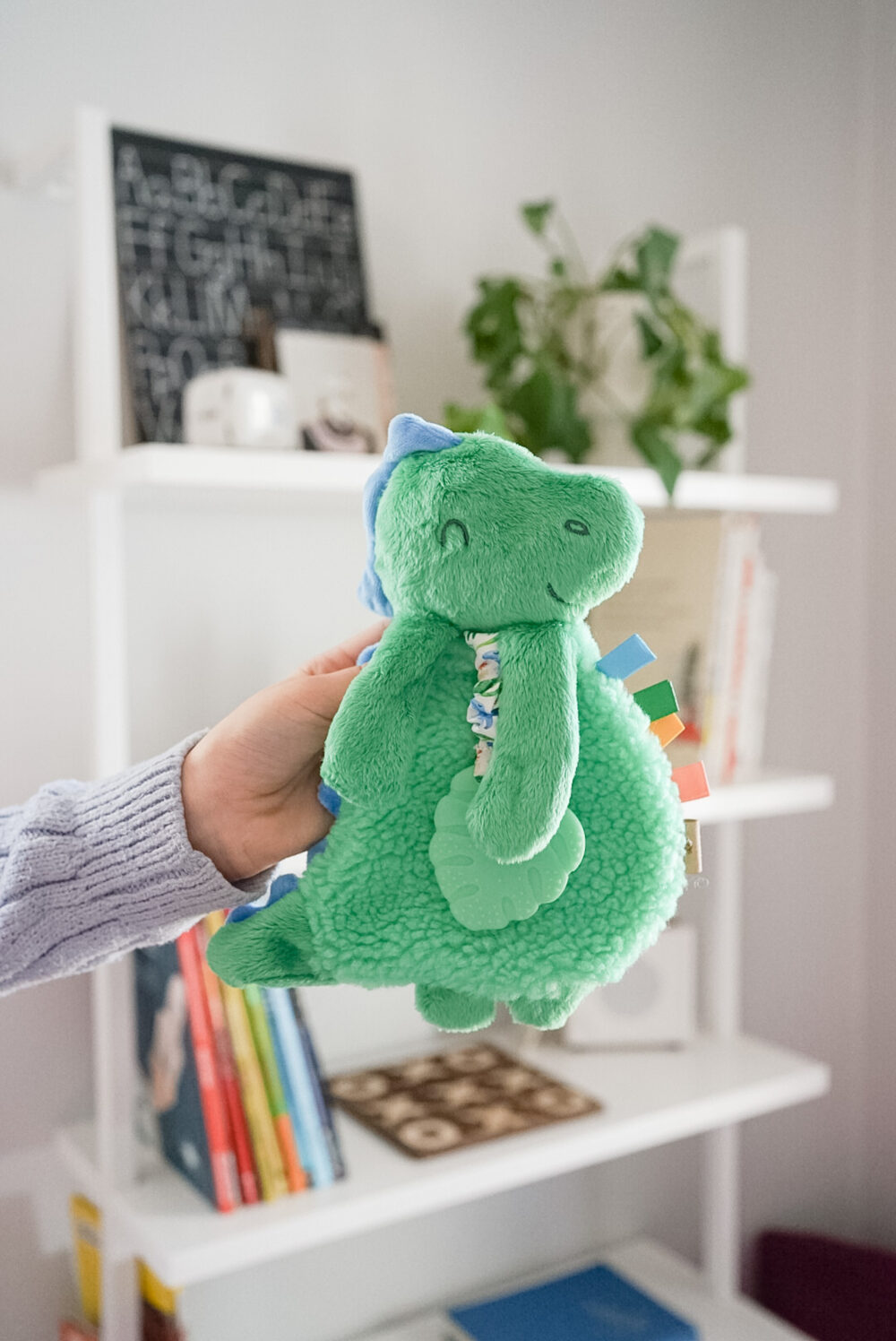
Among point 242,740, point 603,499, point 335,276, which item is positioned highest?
point 335,276

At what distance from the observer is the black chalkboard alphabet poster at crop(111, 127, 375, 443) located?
1163 mm

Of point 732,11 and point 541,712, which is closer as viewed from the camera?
point 541,712

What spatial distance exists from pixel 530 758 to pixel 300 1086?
0.76 meters

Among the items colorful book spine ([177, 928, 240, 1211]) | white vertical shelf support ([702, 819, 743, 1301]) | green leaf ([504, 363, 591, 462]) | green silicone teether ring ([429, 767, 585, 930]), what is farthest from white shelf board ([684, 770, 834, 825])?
green silicone teether ring ([429, 767, 585, 930])

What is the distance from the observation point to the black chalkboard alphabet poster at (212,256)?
45.8 inches

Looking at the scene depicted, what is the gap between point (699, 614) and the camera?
4.53ft

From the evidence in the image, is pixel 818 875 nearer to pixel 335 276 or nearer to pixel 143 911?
pixel 335 276

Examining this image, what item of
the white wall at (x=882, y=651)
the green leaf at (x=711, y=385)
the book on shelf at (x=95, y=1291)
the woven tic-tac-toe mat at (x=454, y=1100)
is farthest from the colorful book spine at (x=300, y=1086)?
the white wall at (x=882, y=651)

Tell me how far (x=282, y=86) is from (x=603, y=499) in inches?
42.0

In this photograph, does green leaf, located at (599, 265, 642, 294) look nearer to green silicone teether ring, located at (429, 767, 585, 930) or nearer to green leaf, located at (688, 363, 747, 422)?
green leaf, located at (688, 363, 747, 422)

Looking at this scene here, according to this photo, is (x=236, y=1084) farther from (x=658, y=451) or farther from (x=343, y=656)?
(x=658, y=451)

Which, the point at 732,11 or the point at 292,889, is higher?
the point at 732,11

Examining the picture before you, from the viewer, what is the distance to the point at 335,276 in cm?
130

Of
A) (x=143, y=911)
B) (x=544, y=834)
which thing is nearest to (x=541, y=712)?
(x=544, y=834)
